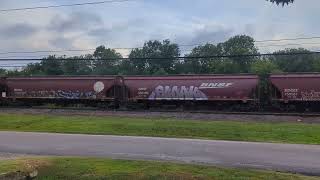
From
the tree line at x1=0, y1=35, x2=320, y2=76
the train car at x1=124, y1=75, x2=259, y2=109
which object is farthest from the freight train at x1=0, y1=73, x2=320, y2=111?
the tree line at x1=0, y1=35, x2=320, y2=76

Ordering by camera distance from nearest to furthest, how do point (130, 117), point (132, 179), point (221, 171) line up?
1. point (132, 179)
2. point (221, 171)
3. point (130, 117)

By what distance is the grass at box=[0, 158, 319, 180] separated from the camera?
11.1 meters

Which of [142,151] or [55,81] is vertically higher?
[55,81]

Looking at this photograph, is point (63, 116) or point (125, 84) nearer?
point (63, 116)

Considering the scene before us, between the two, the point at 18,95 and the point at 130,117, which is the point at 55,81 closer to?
the point at 18,95

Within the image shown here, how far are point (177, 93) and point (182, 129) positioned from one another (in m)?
13.7

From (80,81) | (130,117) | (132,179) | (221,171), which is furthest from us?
(80,81)

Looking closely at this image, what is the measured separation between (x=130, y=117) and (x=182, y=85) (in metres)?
7.23

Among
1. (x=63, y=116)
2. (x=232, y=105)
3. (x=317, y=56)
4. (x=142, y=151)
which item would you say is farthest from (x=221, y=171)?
(x=317, y=56)

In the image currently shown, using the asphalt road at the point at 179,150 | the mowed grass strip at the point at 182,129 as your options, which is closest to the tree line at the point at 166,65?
the mowed grass strip at the point at 182,129

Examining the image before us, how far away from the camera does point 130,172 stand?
11516 millimetres

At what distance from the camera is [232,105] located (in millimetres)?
39500

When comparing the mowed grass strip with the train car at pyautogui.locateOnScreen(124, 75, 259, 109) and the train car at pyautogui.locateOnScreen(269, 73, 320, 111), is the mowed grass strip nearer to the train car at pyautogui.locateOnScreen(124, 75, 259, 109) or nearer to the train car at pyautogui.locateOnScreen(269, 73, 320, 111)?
the train car at pyautogui.locateOnScreen(269, 73, 320, 111)

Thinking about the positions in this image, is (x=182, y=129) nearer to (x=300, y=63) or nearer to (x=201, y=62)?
(x=300, y=63)
